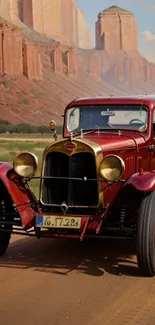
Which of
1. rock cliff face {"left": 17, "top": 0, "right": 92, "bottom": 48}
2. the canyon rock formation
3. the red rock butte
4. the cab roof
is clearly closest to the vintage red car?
the cab roof

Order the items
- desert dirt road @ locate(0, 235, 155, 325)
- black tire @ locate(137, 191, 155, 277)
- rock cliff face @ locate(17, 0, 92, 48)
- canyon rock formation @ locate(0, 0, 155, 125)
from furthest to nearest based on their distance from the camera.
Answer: rock cliff face @ locate(17, 0, 92, 48), canyon rock formation @ locate(0, 0, 155, 125), black tire @ locate(137, 191, 155, 277), desert dirt road @ locate(0, 235, 155, 325)

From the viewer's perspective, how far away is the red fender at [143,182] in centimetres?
687

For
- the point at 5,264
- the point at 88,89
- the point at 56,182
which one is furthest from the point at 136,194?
the point at 88,89

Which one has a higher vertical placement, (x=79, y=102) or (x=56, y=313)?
(x=79, y=102)

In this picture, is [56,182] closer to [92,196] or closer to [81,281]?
[92,196]

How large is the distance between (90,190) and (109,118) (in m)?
1.53

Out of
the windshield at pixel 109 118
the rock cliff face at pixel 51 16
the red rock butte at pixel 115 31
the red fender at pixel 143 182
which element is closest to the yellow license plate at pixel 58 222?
the red fender at pixel 143 182

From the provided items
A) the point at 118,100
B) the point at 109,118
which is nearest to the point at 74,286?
the point at 109,118

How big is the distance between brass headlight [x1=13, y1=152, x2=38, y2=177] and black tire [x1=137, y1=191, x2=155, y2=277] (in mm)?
1582

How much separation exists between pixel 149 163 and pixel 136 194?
1.01 m

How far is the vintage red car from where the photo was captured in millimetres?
7035

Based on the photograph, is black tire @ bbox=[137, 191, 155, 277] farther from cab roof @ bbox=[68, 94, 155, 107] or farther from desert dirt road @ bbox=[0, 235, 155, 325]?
cab roof @ bbox=[68, 94, 155, 107]

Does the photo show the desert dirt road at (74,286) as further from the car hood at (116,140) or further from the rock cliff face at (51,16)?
the rock cliff face at (51,16)

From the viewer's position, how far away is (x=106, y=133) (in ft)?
27.1
